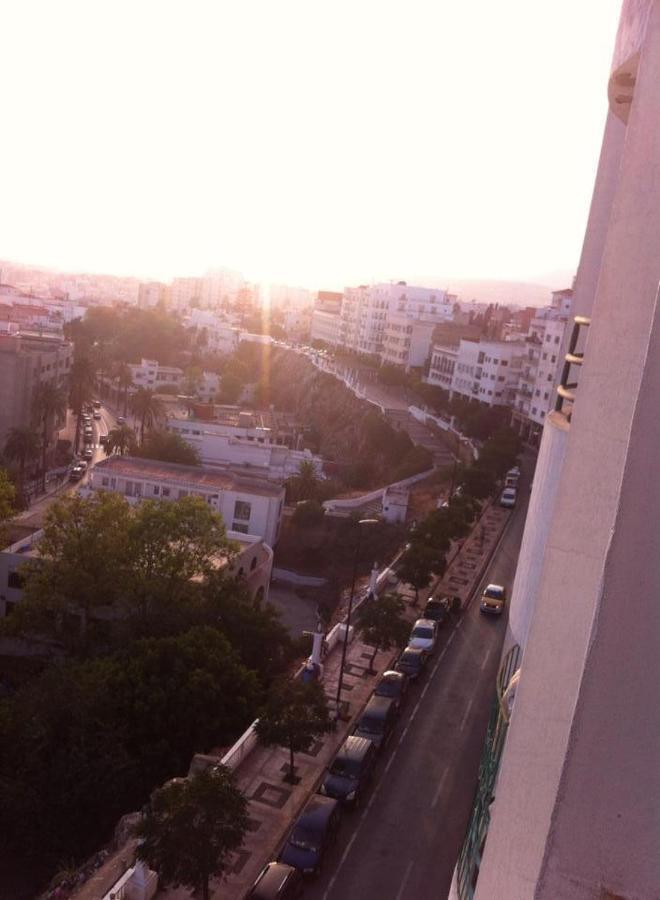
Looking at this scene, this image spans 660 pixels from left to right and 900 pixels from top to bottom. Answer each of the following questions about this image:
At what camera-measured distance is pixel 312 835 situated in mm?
11117

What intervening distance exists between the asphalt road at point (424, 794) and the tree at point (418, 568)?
1897 mm

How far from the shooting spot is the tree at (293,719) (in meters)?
12.6

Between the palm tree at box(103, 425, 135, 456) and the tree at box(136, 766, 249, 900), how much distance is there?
30.5 metres

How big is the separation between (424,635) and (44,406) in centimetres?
2583

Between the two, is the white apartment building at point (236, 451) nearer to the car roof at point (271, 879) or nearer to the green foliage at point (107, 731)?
the green foliage at point (107, 731)

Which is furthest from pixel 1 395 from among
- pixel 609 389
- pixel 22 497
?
pixel 609 389

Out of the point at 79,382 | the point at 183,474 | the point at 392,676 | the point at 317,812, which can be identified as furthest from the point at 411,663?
the point at 79,382

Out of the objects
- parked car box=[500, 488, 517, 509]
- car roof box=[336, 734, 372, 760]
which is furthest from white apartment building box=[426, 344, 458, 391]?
car roof box=[336, 734, 372, 760]

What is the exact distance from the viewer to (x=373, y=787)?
13320mm

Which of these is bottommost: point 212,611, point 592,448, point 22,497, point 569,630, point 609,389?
point 22,497

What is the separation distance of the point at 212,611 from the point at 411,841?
8086 mm

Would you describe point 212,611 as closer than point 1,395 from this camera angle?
Yes

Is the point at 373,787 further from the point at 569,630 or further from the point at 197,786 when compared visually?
the point at 569,630

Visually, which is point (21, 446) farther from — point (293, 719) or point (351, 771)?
point (351, 771)
